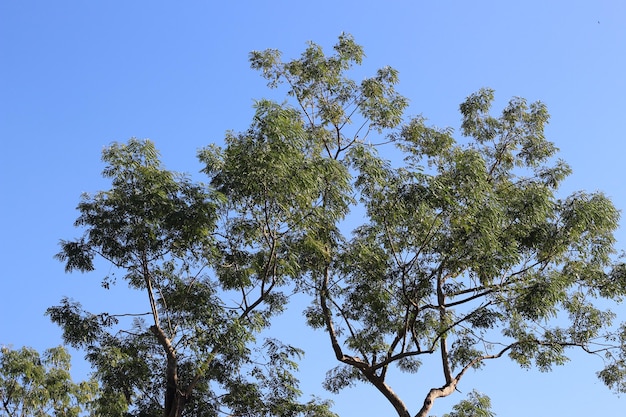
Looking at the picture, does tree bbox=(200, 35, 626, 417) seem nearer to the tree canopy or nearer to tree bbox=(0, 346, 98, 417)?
the tree canopy

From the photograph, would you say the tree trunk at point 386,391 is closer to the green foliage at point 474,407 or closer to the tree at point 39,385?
the green foliage at point 474,407

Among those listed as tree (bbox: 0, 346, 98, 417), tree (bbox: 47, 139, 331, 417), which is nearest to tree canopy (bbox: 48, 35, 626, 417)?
tree (bbox: 47, 139, 331, 417)

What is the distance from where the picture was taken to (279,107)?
11531mm

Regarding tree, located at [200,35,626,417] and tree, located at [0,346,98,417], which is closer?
tree, located at [200,35,626,417]

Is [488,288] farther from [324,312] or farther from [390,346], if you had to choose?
[324,312]

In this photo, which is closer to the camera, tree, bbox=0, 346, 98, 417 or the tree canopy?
the tree canopy

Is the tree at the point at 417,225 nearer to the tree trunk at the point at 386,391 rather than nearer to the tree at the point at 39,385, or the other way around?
the tree trunk at the point at 386,391

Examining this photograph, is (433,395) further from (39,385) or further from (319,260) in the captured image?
(39,385)

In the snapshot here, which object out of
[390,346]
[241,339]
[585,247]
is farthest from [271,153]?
[585,247]

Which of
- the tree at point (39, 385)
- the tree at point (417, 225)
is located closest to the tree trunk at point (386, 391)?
the tree at point (417, 225)

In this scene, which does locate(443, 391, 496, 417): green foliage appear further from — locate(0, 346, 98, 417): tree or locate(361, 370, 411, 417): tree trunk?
locate(0, 346, 98, 417): tree

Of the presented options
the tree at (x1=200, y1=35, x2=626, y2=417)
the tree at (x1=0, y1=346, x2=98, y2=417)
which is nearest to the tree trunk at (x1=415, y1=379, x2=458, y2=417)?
the tree at (x1=200, y1=35, x2=626, y2=417)

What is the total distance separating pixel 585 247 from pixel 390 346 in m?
3.77

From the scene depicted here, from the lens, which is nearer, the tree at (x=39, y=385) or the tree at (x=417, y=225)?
the tree at (x=417, y=225)
